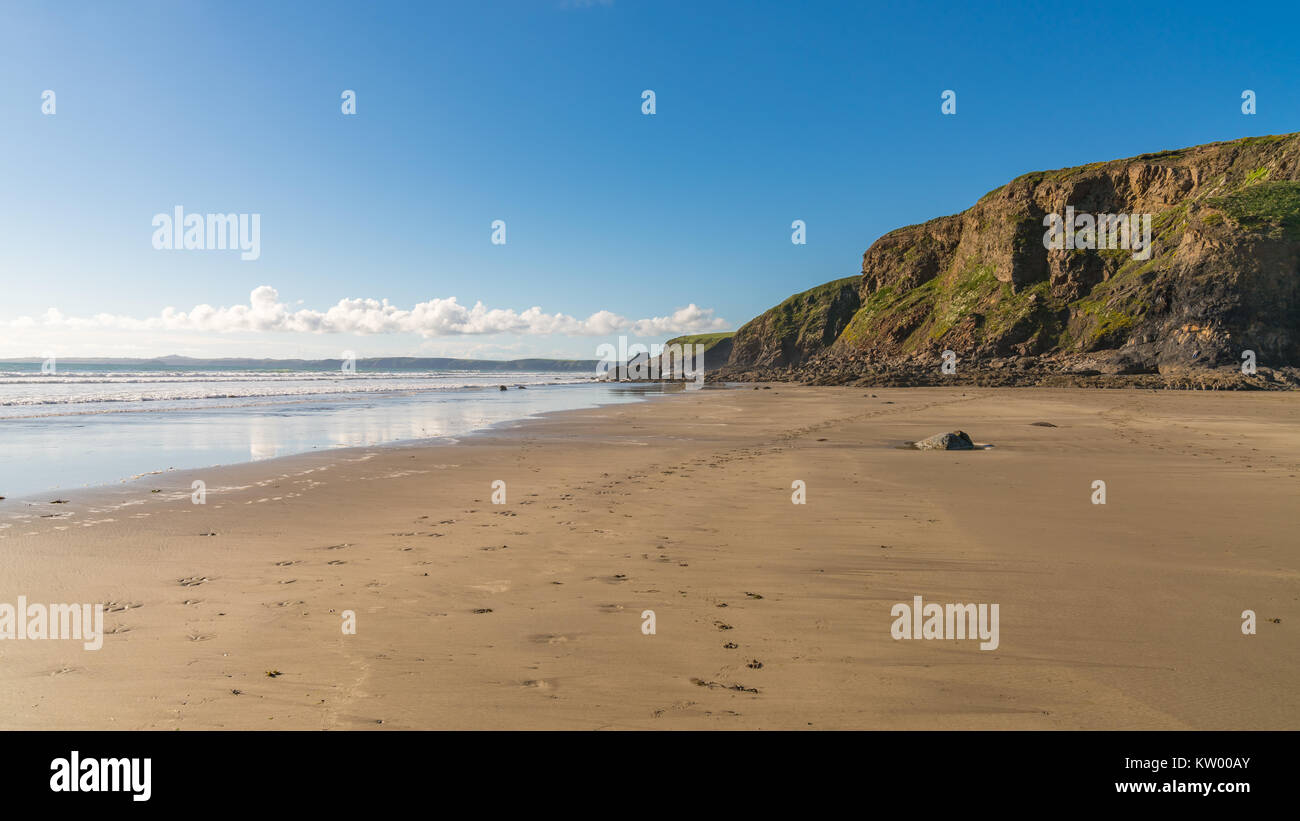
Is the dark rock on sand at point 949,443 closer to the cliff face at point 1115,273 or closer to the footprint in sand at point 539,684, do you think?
the footprint in sand at point 539,684

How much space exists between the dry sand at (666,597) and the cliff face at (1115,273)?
48.2 metres

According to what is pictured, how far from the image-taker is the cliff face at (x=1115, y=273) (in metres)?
48.4

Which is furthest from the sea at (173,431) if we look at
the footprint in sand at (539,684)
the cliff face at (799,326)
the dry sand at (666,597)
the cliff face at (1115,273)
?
the cliff face at (799,326)

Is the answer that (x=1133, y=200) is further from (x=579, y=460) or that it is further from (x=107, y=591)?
(x=107, y=591)

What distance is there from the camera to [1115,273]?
65.1 metres

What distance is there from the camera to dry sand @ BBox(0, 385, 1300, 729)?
400cm

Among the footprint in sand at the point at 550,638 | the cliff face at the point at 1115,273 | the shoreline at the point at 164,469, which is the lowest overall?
Result: the footprint in sand at the point at 550,638

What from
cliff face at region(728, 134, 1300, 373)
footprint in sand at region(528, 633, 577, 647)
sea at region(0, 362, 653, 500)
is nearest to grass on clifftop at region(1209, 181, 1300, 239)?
cliff face at region(728, 134, 1300, 373)

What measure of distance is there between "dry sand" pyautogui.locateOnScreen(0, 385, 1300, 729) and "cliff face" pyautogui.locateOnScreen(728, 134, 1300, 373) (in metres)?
48.2

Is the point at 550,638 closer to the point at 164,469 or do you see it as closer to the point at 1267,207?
the point at 164,469

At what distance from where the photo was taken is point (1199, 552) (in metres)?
7.44

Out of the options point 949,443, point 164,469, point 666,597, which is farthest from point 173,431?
point 949,443

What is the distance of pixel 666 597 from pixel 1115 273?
7782 cm
